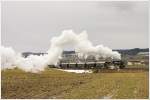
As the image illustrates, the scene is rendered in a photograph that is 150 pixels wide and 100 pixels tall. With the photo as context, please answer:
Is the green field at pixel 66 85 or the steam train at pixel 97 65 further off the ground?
the steam train at pixel 97 65

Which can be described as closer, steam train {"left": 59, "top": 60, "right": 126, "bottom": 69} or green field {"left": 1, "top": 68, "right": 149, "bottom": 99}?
green field {"left": 1, "top": 68, "right": 149, "bottom": 99}

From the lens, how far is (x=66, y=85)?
8.55 m

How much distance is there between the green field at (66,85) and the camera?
7871 mm

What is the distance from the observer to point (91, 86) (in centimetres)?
884

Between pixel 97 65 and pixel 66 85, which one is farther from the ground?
pixel 97 65

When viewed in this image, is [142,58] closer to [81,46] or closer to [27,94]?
[81,46]

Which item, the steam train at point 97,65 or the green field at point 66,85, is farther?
the steam train at point 97,65

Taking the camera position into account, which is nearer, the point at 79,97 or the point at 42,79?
the point at 79,97

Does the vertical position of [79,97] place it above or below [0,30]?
below

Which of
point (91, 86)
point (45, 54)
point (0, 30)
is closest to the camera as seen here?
point (0, 30)

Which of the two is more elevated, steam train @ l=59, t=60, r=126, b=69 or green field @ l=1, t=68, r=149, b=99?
steam train @ l=59, t=60, r=126, b=69

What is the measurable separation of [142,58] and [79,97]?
93cm

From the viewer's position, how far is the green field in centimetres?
787

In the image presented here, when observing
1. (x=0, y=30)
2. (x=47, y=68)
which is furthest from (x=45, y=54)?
(x=0, y=30)
